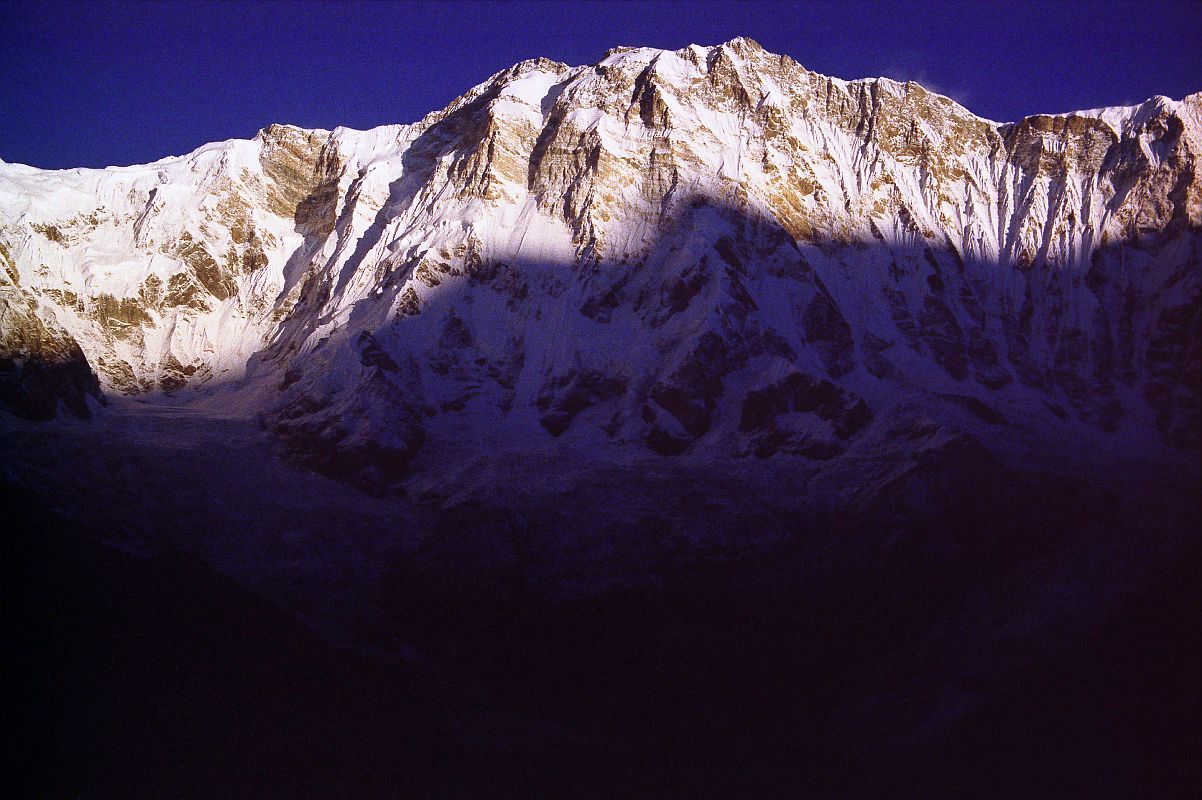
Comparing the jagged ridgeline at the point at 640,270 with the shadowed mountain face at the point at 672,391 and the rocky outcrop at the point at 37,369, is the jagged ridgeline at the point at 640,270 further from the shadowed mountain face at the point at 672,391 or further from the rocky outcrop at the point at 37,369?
the shadowed mountain face at the point at 672,391

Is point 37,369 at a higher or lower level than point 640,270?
lower

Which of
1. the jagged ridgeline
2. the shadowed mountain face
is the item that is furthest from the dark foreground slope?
the jagged ridgeline

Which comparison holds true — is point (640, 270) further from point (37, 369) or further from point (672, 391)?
point (37, 369)

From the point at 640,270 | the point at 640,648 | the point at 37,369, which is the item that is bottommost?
the point at 640,648

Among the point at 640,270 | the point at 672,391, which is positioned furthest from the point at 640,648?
the point at 640,270

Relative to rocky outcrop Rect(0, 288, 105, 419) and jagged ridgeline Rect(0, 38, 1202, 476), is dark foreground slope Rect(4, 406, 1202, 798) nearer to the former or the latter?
rocky outcrop Rect(0, 288, 105, 419)

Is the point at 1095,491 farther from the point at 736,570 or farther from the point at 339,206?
the point at 339,206
